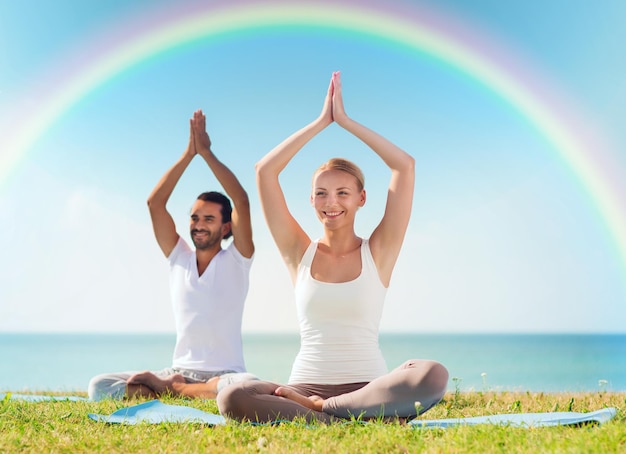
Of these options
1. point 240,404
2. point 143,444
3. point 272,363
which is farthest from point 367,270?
point 272,363

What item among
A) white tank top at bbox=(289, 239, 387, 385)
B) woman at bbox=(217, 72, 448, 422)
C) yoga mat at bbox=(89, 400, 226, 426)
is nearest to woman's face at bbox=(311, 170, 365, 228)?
woman at bbox=(217, 72, 448, 422)

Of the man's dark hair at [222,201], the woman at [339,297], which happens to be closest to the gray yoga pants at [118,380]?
the man's dark hair at [222,201]

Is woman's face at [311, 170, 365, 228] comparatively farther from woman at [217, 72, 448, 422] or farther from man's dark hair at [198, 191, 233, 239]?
man's dark hair at [198, 191, 233, 239]

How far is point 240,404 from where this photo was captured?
12.7 ft

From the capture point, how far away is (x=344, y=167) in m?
4.35

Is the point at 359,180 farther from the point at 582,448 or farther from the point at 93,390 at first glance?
the point at 93,390

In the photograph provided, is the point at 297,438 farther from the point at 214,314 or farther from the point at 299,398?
the point at 214,314

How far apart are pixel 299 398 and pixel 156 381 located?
2.76 meters

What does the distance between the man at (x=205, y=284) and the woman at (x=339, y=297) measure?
2235mm

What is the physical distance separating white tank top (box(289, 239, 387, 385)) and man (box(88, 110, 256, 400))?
2377 mm

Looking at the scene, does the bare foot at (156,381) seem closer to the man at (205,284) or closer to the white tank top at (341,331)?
the man at (205,284)

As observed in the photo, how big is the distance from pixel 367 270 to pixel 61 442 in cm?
193

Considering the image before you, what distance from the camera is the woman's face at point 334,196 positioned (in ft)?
14.0

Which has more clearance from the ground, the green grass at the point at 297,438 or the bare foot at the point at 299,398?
the bare foot at the point at 299,398
